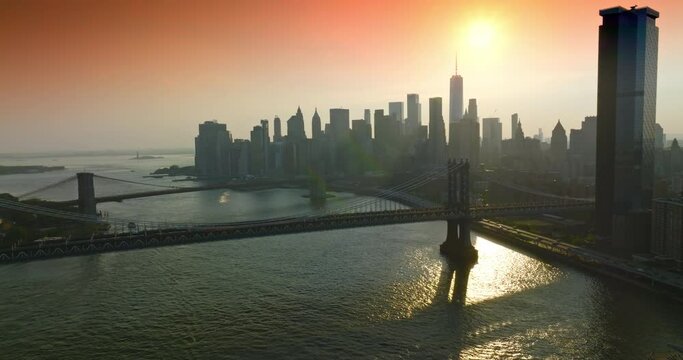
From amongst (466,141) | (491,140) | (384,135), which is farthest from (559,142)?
(491,140)

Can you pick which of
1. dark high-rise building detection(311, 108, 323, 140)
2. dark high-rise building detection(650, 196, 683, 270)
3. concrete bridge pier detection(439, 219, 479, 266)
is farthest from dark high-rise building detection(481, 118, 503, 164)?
dark high-rise building detection(650, 196, 683, 270)

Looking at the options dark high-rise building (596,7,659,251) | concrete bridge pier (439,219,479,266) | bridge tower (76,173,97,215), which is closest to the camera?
concrete bridge pier (439,219,479,266)

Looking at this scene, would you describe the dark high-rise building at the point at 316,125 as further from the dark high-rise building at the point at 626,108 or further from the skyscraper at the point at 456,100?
the dark high-rise building at the point at 626,108

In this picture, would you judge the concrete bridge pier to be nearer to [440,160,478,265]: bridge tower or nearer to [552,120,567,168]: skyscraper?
[440,160,478,265]: bridge tower

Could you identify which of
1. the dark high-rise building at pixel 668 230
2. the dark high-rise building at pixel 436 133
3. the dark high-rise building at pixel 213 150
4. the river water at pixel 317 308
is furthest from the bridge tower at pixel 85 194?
the dark high-rise building at pixel 213 150

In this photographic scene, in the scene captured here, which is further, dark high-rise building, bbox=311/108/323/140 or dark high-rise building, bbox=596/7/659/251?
dark high-rise building, bbox=311/108/323/140

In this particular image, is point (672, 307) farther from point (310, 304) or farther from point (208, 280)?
point (208, 280)

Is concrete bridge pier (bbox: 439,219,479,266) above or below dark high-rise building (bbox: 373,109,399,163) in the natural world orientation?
below

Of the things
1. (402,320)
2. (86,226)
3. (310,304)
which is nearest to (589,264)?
(402,320)
